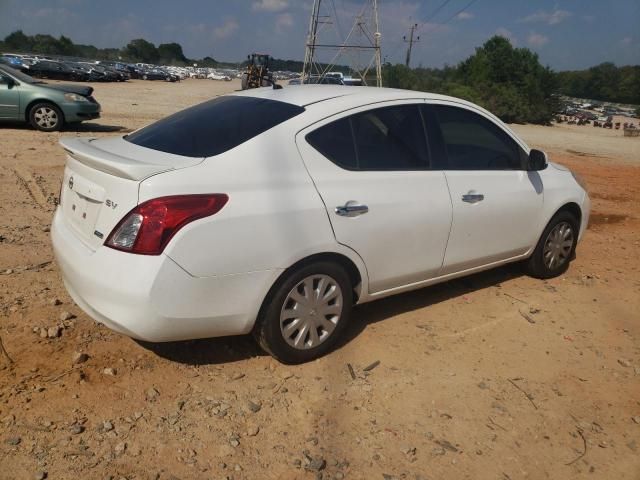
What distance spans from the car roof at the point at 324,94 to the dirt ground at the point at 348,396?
1622mm

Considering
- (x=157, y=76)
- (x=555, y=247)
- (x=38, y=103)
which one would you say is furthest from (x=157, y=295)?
(x=157, y=76)

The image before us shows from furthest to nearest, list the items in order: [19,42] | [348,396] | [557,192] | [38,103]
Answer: [19,42], [38,103], [557,192], [348,396]

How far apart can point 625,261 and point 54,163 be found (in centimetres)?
809

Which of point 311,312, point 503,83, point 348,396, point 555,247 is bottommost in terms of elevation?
point 348,396

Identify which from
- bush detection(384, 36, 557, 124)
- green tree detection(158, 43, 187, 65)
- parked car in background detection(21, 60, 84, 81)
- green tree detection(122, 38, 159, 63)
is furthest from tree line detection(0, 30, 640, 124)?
green tree detection(158, 43, 187, 65)

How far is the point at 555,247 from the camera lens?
515 cm

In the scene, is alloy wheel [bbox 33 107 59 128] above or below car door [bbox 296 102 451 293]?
below

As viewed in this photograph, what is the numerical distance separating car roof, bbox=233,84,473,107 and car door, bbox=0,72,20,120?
1000 cm

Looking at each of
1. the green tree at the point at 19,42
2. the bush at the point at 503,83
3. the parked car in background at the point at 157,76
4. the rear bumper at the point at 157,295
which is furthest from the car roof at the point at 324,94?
the green tree at the point at 19,42

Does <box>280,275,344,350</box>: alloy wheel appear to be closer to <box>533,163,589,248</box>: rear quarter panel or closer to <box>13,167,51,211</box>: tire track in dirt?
<box>533,163,589,248</box>: rear quarter panel

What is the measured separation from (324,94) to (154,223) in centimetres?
158

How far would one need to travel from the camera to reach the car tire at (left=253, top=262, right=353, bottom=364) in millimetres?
3221

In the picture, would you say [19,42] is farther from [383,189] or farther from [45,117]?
[383,189]

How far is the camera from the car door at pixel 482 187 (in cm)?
408
